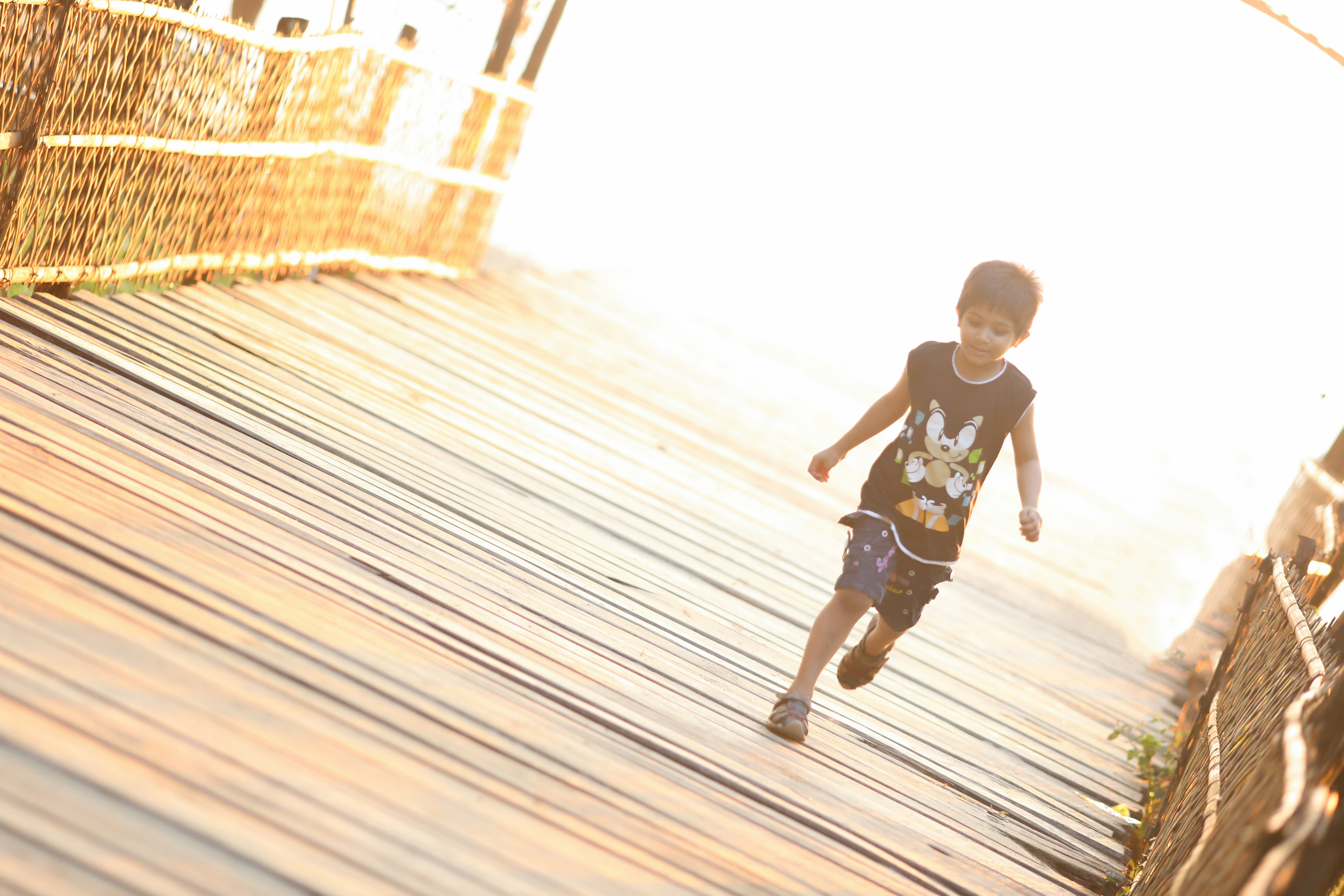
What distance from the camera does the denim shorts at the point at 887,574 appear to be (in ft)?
11.1

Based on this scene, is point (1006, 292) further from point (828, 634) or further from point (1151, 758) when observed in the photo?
point (1151, 758)

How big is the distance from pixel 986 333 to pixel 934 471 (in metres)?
0.37

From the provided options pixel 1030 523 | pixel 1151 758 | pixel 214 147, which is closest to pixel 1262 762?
pixel 1030 523

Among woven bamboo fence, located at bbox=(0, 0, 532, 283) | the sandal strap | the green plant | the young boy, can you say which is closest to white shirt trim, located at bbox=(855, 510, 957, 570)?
the young boy

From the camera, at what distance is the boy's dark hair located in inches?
131

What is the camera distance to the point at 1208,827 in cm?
276

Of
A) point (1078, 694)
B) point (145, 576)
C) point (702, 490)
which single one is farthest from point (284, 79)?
point (1078, 694)

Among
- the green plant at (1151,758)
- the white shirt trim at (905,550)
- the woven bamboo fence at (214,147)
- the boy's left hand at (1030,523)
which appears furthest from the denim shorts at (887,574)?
the woven bamboo fence at (214,147)

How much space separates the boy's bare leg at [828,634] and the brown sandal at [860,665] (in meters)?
0.30

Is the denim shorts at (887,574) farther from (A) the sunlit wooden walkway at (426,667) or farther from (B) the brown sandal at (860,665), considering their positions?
(A) the sunlit wooden walkway at (426,667)

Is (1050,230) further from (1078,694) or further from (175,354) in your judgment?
(175,354)

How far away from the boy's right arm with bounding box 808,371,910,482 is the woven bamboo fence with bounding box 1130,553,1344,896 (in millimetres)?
1105

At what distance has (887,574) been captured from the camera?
3.42 m

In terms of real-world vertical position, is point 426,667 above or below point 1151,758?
above
